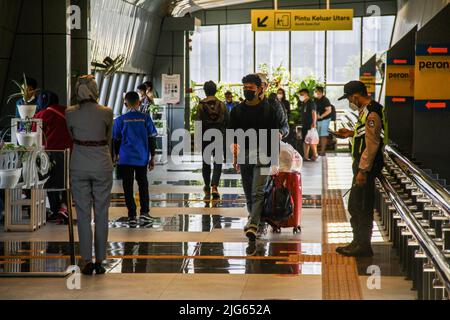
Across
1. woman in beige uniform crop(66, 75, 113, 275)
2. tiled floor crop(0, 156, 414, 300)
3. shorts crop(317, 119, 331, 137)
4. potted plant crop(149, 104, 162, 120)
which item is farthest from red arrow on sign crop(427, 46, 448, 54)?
potted plant crop(149, 104, 162, 120)

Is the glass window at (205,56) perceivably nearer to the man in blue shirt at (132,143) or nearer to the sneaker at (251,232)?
the man in blue shirt at (132,143)

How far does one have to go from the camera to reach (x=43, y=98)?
12406mm

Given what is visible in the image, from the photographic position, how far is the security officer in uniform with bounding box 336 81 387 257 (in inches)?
363

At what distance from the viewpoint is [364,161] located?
30.3ft

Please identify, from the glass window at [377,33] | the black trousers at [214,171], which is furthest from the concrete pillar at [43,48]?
the glass window at [377,33]

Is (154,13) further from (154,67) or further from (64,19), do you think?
(64,19)

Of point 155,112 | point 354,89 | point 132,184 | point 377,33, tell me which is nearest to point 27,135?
point 132,184

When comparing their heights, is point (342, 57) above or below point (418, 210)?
above

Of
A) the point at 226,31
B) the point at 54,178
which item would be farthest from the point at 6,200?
the point at 226,31

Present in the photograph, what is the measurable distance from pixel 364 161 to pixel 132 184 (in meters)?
3.91

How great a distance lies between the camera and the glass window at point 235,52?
116ft

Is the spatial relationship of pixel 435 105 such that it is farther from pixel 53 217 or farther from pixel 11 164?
pixel 11 164

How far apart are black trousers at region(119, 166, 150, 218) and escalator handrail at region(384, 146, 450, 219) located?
152 inches

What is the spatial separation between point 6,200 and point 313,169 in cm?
1000
